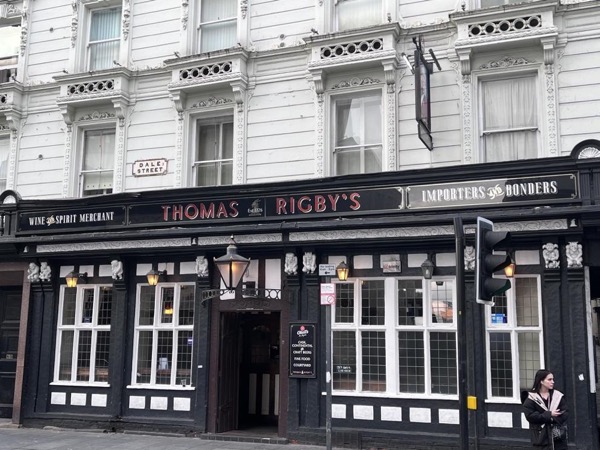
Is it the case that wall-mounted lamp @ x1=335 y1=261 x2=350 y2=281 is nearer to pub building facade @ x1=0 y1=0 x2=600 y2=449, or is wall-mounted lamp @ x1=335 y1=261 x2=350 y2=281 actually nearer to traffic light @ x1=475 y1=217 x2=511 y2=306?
pub building facade @ x1=0 y1=0 x2=600 y2=449

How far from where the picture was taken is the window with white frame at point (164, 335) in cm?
1474

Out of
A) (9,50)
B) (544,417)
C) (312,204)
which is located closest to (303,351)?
(312,204)

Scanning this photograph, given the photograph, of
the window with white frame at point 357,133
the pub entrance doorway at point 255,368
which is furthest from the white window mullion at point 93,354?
the window with white frame at point 357,133

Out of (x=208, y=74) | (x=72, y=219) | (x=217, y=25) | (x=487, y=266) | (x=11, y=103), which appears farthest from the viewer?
(x=11, y=103)

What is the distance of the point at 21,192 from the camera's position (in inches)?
684

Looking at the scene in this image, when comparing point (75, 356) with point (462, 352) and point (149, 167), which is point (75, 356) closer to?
point (149, 167)

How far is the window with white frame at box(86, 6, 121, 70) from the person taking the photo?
17.3 meters

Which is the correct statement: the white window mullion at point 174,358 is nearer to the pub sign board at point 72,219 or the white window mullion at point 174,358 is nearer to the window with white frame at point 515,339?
the pub sign board at point 72,219

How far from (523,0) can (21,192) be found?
12.7m

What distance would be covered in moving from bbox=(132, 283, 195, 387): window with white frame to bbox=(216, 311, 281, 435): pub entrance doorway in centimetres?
97

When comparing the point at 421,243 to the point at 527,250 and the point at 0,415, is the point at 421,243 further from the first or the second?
the point at 0,415

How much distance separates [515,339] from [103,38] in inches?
491

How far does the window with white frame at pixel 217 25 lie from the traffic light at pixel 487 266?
10020 millimetres

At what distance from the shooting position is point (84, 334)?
1584 cm
